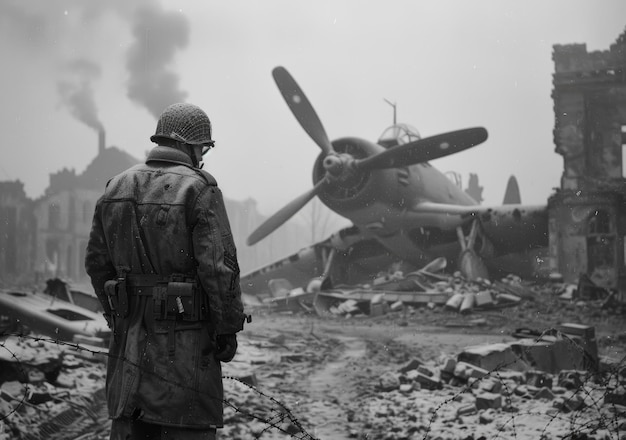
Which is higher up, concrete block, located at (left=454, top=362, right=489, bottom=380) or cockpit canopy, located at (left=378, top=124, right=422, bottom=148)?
cockpit canopy, located at (left=378, top=124, right=422, bottom=148)

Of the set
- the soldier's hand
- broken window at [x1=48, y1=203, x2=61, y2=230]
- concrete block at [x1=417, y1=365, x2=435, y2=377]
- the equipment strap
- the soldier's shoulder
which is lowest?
concrete block at [x1=417, y1=365, x2=435, y2=377]

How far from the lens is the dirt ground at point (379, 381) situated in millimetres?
4258

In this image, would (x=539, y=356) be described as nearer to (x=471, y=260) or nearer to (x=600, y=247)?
(x=600, y=247)

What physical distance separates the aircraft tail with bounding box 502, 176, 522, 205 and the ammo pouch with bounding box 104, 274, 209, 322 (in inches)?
670

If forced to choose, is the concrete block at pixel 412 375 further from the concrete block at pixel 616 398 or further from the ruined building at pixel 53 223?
the ruined building at pixel 53 223

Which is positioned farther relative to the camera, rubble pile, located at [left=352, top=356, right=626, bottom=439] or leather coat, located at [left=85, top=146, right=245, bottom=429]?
rubble pile, located at [left=352, top=356, right=626, bottom=439]

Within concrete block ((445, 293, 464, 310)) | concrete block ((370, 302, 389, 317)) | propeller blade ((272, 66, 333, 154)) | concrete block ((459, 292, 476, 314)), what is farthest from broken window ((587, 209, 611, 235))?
propeller blade ((272, 66, 333, 154))

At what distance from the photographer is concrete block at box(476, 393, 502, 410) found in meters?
4.71

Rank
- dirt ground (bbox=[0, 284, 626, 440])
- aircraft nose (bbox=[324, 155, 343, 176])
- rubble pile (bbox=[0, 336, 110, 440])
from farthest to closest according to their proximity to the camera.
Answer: aircraft nose (bbox=[324, 155, 343, 176]), dirt ground (bbox=[0, 284, 626, 440]), rubble pile (bbox=[0, 336, 110, 440])

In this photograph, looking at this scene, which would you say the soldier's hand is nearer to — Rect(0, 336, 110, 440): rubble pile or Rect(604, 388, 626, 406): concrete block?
Rect(0, 336, 110, 440): rubble pile

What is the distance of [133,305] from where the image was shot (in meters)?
2.35

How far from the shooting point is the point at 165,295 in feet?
7.48

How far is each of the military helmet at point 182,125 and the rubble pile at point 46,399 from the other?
188 centimetres

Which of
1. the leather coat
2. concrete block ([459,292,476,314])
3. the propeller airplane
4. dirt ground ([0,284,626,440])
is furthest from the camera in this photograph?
the propeller airplane
